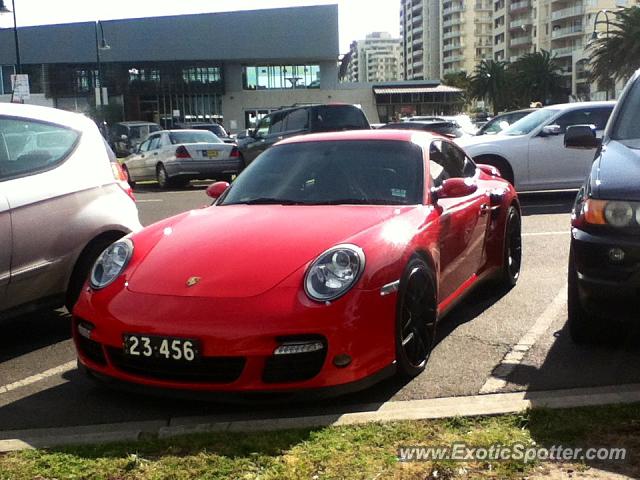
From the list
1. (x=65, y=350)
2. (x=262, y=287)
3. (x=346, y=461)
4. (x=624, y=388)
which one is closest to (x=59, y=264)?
(x=65, y=350)

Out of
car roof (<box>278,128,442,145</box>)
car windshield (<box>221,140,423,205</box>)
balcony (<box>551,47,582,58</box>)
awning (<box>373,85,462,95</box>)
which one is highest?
balcony (<box>551,47,582,58</box>)

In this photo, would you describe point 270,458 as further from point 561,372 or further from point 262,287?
point 561,372

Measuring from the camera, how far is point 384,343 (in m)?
3.68

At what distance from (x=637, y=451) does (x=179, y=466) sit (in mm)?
1783

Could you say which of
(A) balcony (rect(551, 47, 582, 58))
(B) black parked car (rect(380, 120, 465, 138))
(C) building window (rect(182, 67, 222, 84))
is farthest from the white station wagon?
(A) balcony (rect(551, 47, 582, 58))

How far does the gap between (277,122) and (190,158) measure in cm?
218

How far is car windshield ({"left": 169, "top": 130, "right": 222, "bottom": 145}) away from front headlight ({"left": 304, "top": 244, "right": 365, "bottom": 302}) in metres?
15.0

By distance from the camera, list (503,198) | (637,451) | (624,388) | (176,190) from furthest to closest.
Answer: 1. (176,190)
2. (503,198)
3. (624,388)
4. (637,451)

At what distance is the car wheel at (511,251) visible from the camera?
585 cm

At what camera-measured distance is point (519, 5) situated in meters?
109

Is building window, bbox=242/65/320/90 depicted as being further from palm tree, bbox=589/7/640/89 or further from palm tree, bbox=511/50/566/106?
palm tree, bbox=511/50/566/106

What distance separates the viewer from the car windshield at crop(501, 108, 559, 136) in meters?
11.5

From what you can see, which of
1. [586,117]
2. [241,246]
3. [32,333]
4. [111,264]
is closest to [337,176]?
[241,246]

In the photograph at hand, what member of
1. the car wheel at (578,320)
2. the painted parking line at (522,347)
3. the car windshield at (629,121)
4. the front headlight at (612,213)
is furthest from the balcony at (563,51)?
the front headlight at (612,213)
